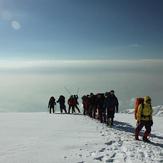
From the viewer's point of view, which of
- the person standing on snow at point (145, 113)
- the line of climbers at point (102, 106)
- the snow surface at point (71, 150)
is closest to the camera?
the snow surface at point (71, 150)

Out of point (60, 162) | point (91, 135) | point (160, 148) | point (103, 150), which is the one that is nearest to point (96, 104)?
point (91, 135)

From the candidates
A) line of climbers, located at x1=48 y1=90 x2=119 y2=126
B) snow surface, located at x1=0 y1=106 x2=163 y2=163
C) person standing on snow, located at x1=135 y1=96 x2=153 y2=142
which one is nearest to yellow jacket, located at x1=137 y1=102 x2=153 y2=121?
person standing on snow, located at x1=135 y1=96 x2=153 y2=142

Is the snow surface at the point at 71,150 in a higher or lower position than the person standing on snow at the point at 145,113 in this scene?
lower

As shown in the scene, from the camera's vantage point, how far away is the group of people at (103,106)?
18.8 metres

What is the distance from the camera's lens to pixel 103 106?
65.9 ft

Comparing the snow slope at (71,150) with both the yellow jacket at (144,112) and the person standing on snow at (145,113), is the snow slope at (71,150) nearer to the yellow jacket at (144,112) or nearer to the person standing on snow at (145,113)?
the person standing on snow at (145,113)

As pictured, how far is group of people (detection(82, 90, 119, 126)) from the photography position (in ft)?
61.8

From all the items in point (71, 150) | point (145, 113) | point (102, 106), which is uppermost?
point (102, 106)

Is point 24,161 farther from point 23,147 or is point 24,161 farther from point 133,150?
point 133,150

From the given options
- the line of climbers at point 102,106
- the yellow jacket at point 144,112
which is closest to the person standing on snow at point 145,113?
the yellow jacket at point 144,112

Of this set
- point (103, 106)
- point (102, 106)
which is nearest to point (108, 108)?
point (103, 106)

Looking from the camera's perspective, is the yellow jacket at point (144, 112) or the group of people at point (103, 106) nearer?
the yellow jacket at point (144, 112)

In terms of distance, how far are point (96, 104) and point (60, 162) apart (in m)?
13.3

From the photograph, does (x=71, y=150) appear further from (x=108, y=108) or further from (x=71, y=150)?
(x=108, y=108)
